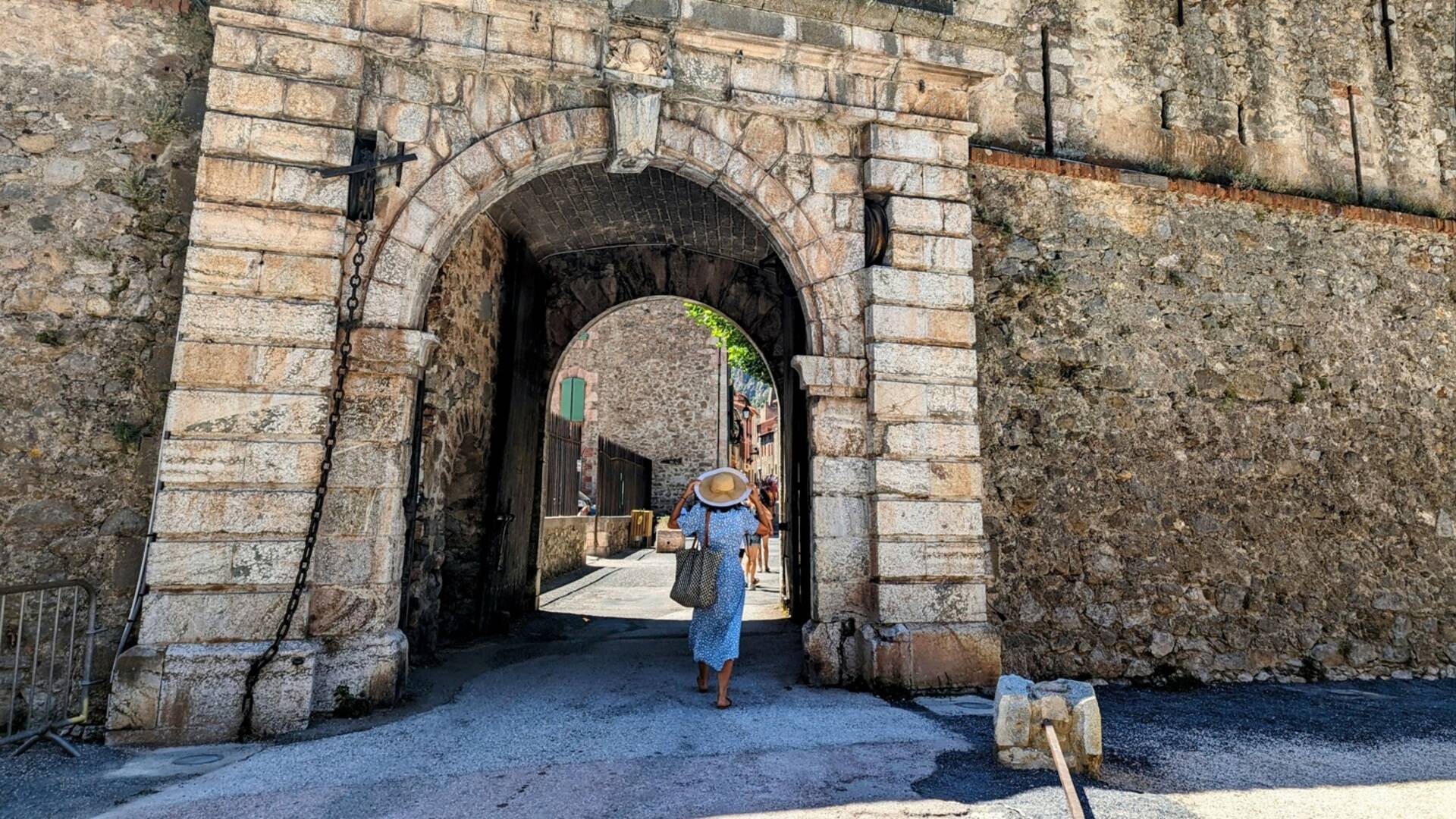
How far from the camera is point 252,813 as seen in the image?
2.76 meters

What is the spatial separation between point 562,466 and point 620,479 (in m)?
4.09

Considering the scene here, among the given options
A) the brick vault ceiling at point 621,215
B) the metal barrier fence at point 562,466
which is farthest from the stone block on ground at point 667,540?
the brick vault ceiling at point 621,215

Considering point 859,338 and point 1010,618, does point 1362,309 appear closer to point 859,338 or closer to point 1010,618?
point 1010,618

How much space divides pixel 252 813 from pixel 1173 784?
3.44 metres

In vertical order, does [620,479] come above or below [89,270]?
below

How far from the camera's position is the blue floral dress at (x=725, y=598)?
4.45 meters

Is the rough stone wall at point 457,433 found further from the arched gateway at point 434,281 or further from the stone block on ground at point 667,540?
the stone block on ground at point 667,540

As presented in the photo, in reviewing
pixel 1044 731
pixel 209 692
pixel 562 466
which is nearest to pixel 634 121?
pixel 209 692

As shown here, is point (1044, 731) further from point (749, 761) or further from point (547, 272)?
point (547, 272)

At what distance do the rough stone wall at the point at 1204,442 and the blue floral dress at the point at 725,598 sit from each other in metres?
1.81

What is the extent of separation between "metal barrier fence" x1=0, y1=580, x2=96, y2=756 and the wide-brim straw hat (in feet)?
9.84

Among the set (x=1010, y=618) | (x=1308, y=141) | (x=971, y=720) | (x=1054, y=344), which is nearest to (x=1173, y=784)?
(x=971, y=720)

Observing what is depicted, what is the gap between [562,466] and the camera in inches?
487

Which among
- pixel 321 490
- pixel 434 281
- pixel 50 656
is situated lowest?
pixel 50 656
